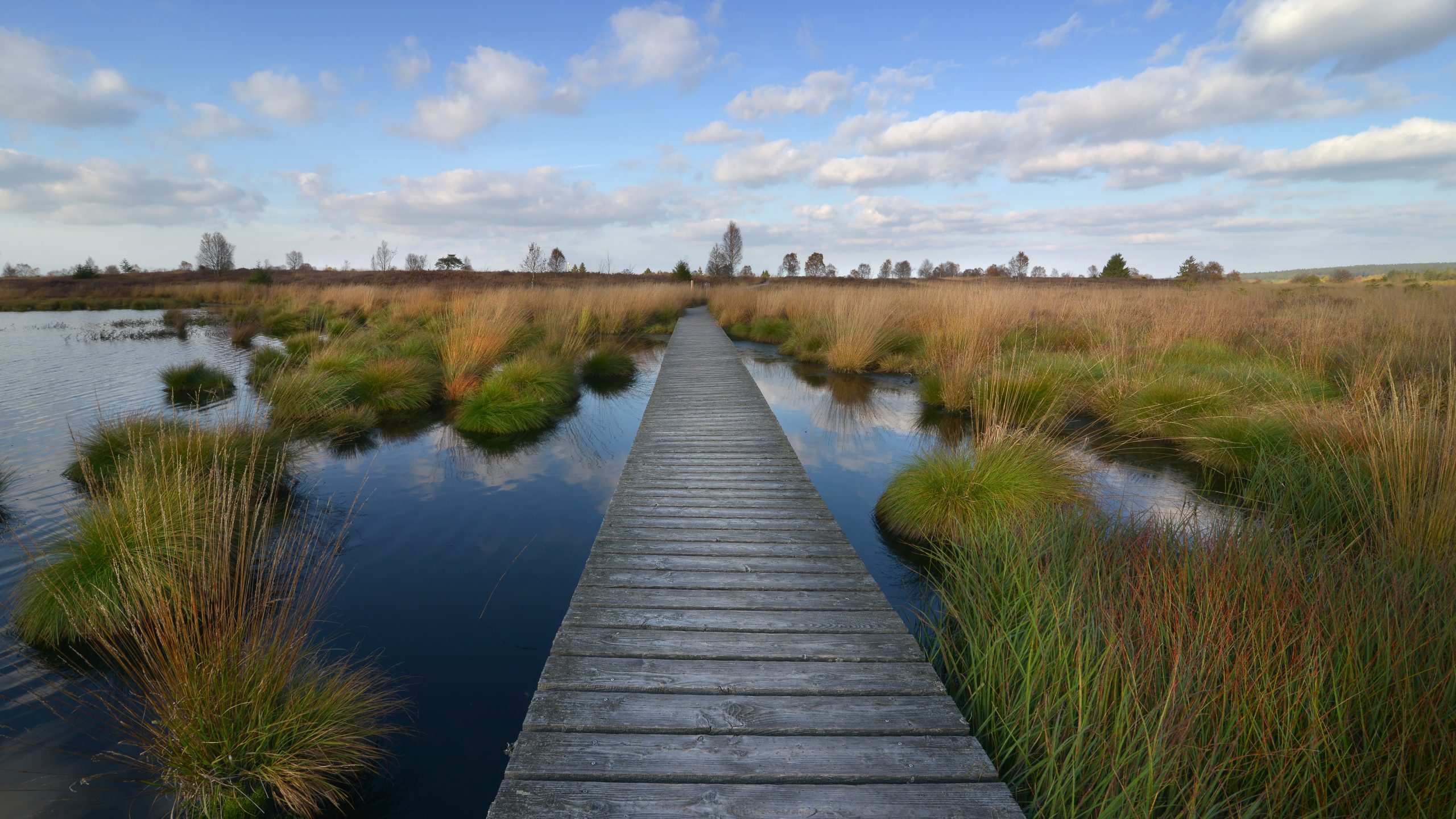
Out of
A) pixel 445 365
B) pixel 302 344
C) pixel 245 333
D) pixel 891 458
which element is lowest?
pixel 891 458

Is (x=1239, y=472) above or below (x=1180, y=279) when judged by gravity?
below

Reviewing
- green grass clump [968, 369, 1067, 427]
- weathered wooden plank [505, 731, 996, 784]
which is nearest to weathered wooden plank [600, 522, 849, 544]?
weathered wooden plank [505, 731, 996, 784]

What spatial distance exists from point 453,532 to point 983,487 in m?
4.21

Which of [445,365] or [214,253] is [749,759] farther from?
[214,253]

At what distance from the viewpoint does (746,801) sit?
71.5 inches

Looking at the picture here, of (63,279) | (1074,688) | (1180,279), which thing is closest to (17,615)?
(1074,688)

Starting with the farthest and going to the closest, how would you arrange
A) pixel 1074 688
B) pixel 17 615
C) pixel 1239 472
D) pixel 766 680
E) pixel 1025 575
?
pixel 1239 472 → pixel 17 615 → pixel 1025 575 → pixel 766 680 → pixel 1074 688

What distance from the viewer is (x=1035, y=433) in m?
4.45

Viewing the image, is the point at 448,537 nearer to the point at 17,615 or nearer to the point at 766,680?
the point at 17,615

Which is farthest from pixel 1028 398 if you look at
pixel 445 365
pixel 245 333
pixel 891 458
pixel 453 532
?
pixel 245 333

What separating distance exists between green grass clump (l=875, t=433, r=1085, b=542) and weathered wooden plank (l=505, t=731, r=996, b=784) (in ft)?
7.17

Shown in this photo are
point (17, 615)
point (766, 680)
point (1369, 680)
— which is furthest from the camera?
point (17, 615)

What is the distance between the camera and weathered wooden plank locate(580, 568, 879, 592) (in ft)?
10.4

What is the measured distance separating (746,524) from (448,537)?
8.57 feet
